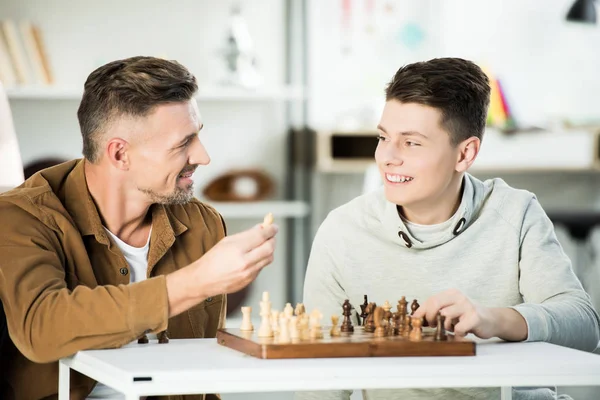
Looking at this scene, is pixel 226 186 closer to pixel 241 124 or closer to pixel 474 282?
pixel 241 124

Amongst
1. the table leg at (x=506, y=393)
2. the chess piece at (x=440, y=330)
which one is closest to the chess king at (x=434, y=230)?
the table leg at (x=506, y=393)

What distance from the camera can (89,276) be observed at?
6.47 ft

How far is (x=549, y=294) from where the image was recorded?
2.03m

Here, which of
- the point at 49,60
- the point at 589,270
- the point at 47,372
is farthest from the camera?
the point at 589,270

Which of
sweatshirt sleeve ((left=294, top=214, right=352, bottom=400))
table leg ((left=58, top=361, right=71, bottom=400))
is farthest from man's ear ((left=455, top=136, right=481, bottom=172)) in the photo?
table leg ((left=58, top=361, right=71, bottom=400))

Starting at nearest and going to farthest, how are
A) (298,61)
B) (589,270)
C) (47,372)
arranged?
1. (47,372)
2. (298,61)
3. (589,270)

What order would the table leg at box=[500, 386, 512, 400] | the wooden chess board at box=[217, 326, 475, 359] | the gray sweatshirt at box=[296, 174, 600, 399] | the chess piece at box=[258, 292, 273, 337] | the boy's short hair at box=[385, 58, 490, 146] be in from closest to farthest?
the wooden chess board at box=[217, 326, 475, 359] < the chess piece at box=[258, 292, 273, 337] < the table leg at box=[500, 386, 512, 400] < the gray sweatshirt at box=[296, 174, 600, 399] < the boy's short hair at box=[385, 58, 490, 146]

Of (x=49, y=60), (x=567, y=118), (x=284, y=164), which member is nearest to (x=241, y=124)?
(x=284, y=164)

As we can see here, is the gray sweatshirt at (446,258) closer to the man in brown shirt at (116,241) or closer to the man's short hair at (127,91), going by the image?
the man in brown shirt at (116,241)

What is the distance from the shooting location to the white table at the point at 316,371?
1417 millimetres

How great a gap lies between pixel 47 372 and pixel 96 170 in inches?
18.8

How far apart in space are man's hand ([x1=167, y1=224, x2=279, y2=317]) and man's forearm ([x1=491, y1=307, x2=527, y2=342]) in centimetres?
47

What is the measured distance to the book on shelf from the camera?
14.8 feet

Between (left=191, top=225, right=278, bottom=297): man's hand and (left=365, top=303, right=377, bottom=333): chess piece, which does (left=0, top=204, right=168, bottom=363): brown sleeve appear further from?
(left=365, top=303, right=377, bottom=333): chess piece
